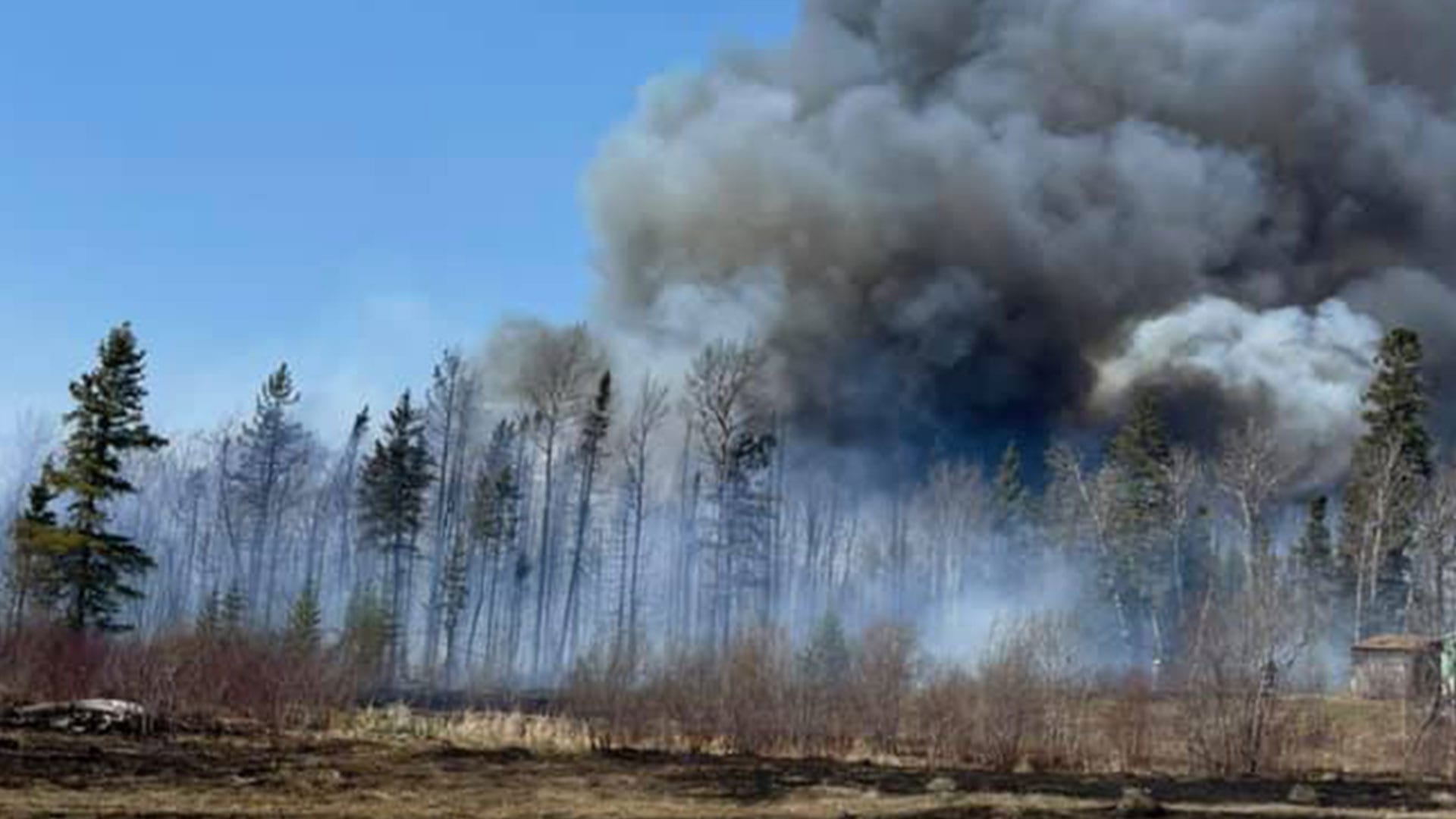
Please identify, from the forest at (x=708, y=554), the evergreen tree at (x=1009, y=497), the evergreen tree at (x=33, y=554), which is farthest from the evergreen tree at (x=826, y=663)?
the evergreen tree at (x=1009, y=497)

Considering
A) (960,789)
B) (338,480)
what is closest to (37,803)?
(960,789)

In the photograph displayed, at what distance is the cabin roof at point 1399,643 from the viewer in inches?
1594

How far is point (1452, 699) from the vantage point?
96.5ft

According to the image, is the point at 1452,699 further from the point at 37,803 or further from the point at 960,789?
the point at 37,803

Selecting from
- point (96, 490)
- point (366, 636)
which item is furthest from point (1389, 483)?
point (96, 490)

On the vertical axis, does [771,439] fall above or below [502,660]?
above

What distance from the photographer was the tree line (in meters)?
49.3

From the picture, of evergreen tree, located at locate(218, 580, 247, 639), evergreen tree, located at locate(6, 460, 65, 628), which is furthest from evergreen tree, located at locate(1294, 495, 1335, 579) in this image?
evergreen tree, located at locate(6, 460, 65, 628)

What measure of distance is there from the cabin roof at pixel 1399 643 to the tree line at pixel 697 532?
0.95 meters

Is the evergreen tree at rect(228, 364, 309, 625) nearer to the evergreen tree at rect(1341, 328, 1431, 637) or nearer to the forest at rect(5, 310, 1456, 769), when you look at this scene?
the forest at rect(5, 310, 1456, 769)

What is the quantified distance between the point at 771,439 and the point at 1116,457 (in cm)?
1837

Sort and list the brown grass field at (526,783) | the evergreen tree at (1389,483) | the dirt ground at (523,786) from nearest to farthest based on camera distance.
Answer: the dirt ground at (523,786), the brown grass field at (526,783), the evergreen tree at (1389,483)

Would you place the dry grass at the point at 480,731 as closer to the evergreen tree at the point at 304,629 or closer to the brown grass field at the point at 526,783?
the brown grass field at the point at 526,783

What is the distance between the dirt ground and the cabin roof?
18.5m
